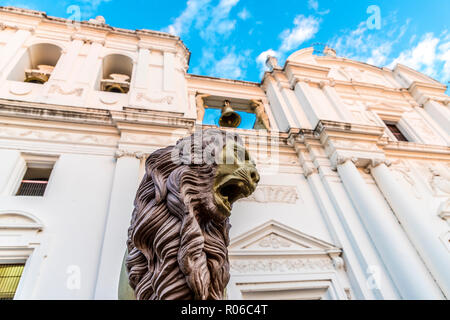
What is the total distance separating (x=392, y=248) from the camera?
4414mm

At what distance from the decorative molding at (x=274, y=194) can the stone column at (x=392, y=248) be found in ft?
3.75

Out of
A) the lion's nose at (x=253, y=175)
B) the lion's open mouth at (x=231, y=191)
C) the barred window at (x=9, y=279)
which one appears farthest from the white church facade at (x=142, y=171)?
the lion's nose at (x=253, y=175)

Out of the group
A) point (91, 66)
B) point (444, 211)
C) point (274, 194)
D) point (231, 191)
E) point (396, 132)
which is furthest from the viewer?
point (396, 132)

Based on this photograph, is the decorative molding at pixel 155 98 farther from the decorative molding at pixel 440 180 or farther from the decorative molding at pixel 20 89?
the decorative molding at pixel 440 180

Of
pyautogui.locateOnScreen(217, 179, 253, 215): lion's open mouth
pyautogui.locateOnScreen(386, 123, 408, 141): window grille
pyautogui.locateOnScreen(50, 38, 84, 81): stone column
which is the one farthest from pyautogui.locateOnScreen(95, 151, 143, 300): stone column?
pyautogui.locateOnScreen(386, 123, 408, 141): window grille

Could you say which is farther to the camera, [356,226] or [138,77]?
[138,77]

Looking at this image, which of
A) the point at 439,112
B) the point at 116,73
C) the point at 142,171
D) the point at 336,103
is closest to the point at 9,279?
the point at 142,171

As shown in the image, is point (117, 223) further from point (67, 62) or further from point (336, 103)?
point (336, 103)

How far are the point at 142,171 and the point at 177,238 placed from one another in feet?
9.29

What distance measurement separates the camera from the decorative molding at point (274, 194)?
5.36 metres

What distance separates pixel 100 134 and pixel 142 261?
382 centimetres

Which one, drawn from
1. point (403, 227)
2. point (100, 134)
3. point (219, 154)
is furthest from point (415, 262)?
point (100, 134)

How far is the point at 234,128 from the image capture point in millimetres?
6828
